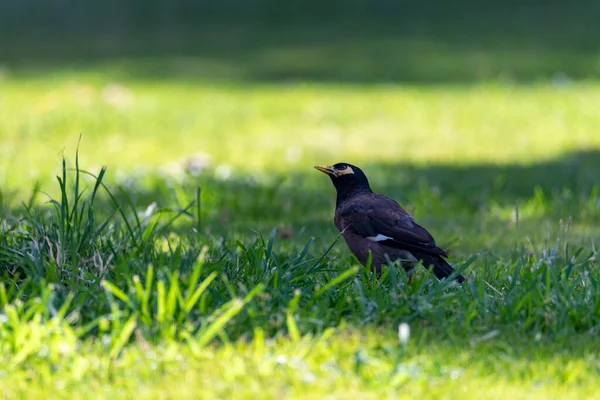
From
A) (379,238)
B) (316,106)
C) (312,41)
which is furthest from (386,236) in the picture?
(312,41)

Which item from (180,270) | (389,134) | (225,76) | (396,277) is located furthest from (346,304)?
(225,76)

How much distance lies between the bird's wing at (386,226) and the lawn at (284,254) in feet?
0.50

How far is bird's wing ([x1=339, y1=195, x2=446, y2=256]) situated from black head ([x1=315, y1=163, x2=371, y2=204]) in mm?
278

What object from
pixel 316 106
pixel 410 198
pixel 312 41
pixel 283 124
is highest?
pixel 312 41

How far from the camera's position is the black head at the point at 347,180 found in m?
5.52

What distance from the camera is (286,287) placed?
441cm

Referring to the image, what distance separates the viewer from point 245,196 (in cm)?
766

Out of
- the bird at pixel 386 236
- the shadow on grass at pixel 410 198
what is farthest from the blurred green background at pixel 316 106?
the bird at pixel 386 236

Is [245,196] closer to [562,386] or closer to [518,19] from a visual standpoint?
[562,386]

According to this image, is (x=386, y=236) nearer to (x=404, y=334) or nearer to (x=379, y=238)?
(x=379, y=238)

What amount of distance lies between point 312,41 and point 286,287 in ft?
52.3

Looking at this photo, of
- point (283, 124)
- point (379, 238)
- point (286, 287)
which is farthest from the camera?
point (283, 124)

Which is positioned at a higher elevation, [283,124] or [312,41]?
[312,41]

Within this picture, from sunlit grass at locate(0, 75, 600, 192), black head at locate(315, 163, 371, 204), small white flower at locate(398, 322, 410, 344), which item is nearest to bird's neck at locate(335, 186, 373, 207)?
black head at locate(315, 163, 371, 204)
